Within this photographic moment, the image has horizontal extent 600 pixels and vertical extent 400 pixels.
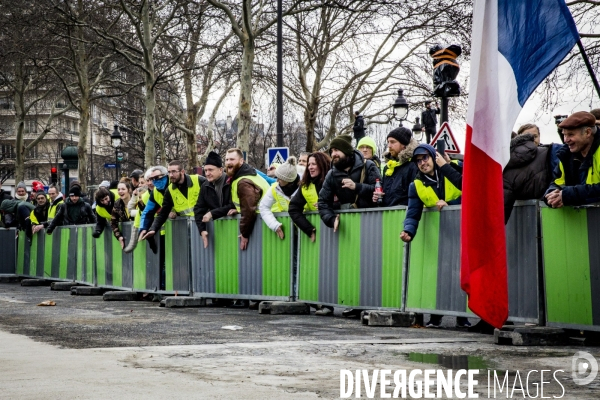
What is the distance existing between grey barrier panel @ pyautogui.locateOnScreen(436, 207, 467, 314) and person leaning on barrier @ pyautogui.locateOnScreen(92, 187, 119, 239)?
28.4ft

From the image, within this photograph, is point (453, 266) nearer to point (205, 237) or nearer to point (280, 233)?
point (280, 233)

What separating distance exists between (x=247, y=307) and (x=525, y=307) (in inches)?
220

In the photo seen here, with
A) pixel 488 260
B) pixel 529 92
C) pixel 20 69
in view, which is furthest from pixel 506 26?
pixel 20 69

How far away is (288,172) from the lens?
13227 mm

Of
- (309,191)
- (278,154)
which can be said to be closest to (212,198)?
(309,191)

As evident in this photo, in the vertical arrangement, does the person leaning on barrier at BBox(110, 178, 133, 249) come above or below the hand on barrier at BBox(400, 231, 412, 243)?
above

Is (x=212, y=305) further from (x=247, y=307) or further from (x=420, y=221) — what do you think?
(x=420, y=221)

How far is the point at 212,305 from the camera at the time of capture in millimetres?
14844

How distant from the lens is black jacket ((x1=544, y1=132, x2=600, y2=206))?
28.5 feet

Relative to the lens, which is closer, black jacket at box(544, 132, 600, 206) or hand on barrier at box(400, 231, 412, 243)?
black jacket at box(544, 132, 600, 206)

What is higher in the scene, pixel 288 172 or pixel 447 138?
pixel 447 138

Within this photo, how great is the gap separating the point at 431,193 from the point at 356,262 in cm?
162

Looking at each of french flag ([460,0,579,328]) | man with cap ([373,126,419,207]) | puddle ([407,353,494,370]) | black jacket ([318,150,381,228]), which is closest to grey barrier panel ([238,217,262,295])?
black jacket ([318,150,381,228])

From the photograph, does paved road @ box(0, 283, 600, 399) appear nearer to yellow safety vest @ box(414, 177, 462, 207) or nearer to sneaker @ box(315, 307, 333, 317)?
sneaker @ box(315, 307, 333, 317)
